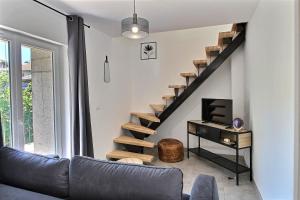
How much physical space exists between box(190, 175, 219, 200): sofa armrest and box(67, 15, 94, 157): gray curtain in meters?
1.87

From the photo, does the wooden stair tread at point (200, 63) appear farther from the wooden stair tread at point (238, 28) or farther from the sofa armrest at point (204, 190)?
the sofa armrest at point (204, 190)

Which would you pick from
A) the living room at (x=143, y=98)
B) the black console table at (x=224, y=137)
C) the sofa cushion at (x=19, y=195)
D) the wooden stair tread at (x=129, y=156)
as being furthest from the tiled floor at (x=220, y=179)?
the sofa cushion at (x=19, y=195)

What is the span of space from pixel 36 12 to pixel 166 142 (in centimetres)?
300

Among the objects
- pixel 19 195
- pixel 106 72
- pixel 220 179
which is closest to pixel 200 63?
pixel 106 72

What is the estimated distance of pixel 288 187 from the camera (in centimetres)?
169

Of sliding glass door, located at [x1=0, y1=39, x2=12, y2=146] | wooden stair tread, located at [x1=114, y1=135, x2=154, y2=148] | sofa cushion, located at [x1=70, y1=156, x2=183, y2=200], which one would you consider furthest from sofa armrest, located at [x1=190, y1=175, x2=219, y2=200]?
wooden stair tread, located at [x1=114, y1=135, x2=154, y2=148]

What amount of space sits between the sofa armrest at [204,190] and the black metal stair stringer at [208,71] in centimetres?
284

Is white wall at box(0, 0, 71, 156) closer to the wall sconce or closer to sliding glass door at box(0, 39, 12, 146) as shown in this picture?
sliding glass door at box(0, 39, 12, 146)

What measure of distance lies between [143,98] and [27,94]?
9.15ft

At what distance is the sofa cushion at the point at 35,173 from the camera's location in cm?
158

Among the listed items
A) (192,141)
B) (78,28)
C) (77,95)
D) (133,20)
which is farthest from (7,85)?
(192,141)

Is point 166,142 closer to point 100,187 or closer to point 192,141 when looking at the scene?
point 192,141

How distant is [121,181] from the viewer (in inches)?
53.1

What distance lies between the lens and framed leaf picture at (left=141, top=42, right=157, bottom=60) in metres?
4.86
